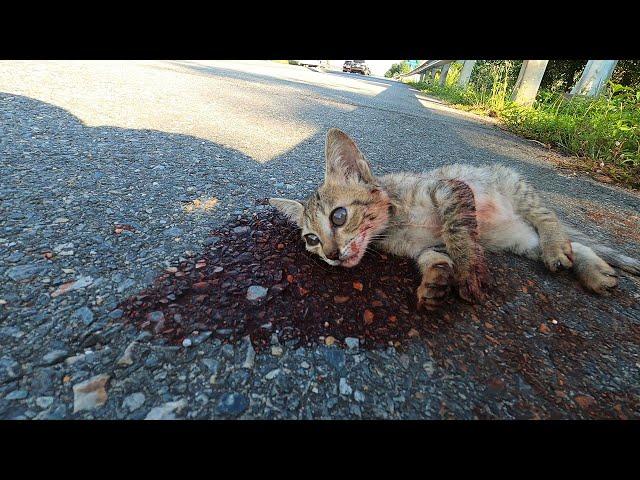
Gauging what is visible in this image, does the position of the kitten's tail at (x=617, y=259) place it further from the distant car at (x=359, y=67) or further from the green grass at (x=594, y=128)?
the distant car at (x=359, y=67)

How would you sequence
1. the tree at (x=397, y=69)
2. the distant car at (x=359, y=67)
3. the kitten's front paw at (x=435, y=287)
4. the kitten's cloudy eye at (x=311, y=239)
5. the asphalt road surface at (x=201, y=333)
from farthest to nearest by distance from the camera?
the tree at (x=397, y=69) < the distant car at (x=359, y=67) < the kitten's cloudy eye at (x=311, y=239) < the kitten's front paw at (x=435, y=287) < the asphalt road surface at (x=201, y=333)

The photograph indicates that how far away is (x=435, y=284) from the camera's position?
1679 millimetres

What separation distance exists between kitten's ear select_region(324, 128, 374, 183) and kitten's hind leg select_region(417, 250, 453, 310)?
900mm

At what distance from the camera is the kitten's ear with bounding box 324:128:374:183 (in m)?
2.33

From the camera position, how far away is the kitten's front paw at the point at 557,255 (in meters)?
2.15

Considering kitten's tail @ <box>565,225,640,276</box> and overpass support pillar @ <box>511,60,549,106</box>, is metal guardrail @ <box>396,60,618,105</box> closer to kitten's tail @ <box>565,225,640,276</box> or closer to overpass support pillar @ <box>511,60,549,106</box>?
overpass support pillar @ <box>511,60,549,106</box>

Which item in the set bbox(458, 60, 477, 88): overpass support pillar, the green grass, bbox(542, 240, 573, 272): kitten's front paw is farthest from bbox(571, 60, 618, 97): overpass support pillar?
bbox(458, 60, 477, 88): overpass support pillar

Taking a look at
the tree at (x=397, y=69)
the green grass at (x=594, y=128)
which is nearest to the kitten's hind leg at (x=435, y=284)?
the green grass at (x=594, y=128)

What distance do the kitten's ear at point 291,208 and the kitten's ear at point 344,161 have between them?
0.33m

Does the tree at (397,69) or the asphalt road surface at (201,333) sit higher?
the tree at (397,69)

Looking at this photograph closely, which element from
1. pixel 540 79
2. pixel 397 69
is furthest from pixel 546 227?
pixel 397 69

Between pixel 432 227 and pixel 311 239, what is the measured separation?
0.82 metres
